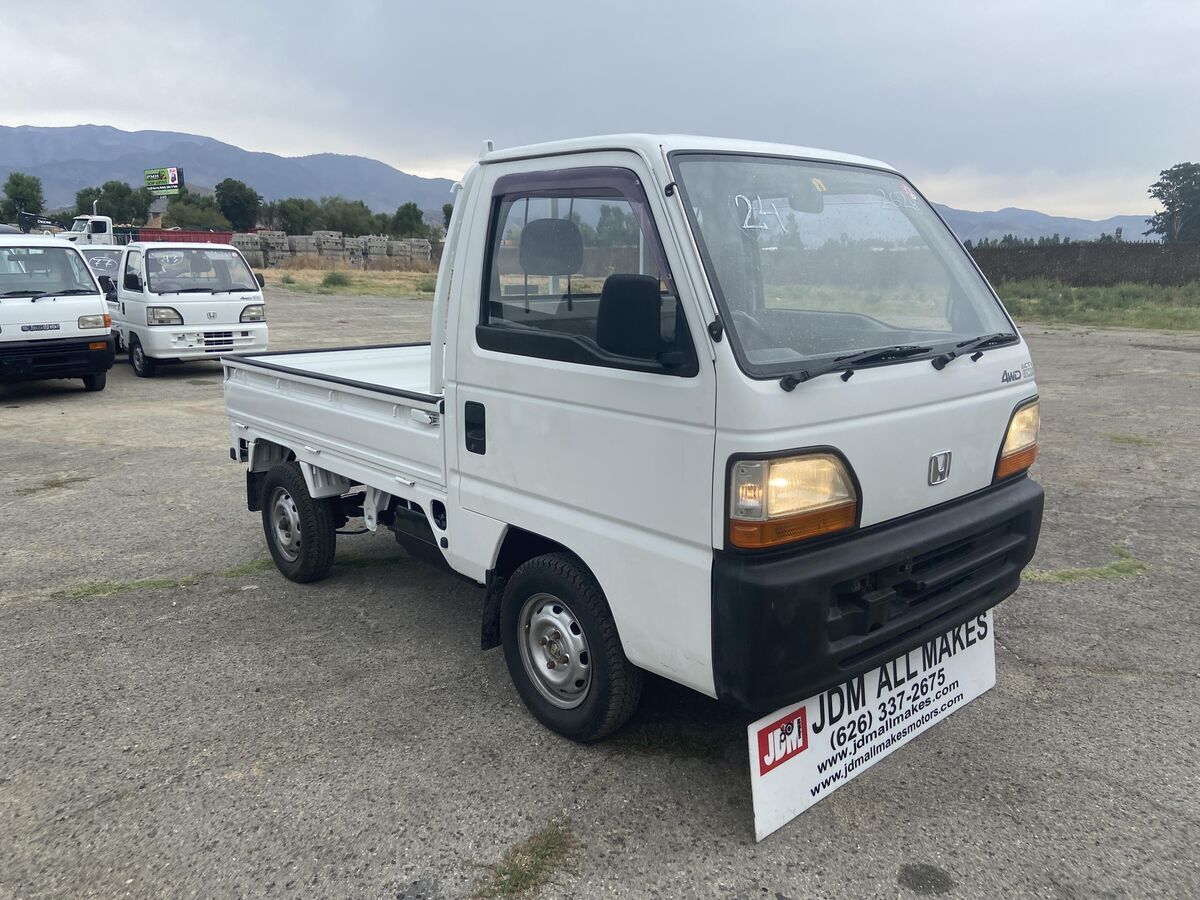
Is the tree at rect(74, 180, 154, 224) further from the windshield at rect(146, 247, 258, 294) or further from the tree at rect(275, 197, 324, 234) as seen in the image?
the windshield at rect(146, 247, 258, 294)

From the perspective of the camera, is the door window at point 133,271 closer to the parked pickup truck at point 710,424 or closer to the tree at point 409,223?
the parked pickup truck at point 710,424

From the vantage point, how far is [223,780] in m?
3.18

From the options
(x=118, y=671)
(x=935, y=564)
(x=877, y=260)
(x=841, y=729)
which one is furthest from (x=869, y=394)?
(x=118, y=671)

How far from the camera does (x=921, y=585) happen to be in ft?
9.34

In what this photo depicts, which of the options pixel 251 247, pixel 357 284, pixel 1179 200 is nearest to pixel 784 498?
pixel 357 284

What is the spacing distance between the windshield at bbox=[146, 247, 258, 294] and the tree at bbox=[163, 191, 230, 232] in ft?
217

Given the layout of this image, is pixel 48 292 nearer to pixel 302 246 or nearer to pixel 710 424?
pixel 710 424

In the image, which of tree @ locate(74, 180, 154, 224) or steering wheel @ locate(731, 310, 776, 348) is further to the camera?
tree @ locate(74, 180, 154, 224)

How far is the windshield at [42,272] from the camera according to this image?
10.7 metres

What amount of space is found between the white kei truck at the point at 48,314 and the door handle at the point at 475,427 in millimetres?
9394

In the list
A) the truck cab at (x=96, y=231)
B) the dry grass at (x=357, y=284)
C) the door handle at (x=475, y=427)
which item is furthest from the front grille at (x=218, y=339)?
the truck cab at (x=96, y=231)

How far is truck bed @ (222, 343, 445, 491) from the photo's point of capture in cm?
381

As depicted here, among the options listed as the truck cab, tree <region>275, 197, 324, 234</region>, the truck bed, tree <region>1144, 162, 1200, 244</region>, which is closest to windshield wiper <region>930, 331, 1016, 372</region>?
the truck bed

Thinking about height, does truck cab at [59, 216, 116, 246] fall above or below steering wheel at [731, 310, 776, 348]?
above
